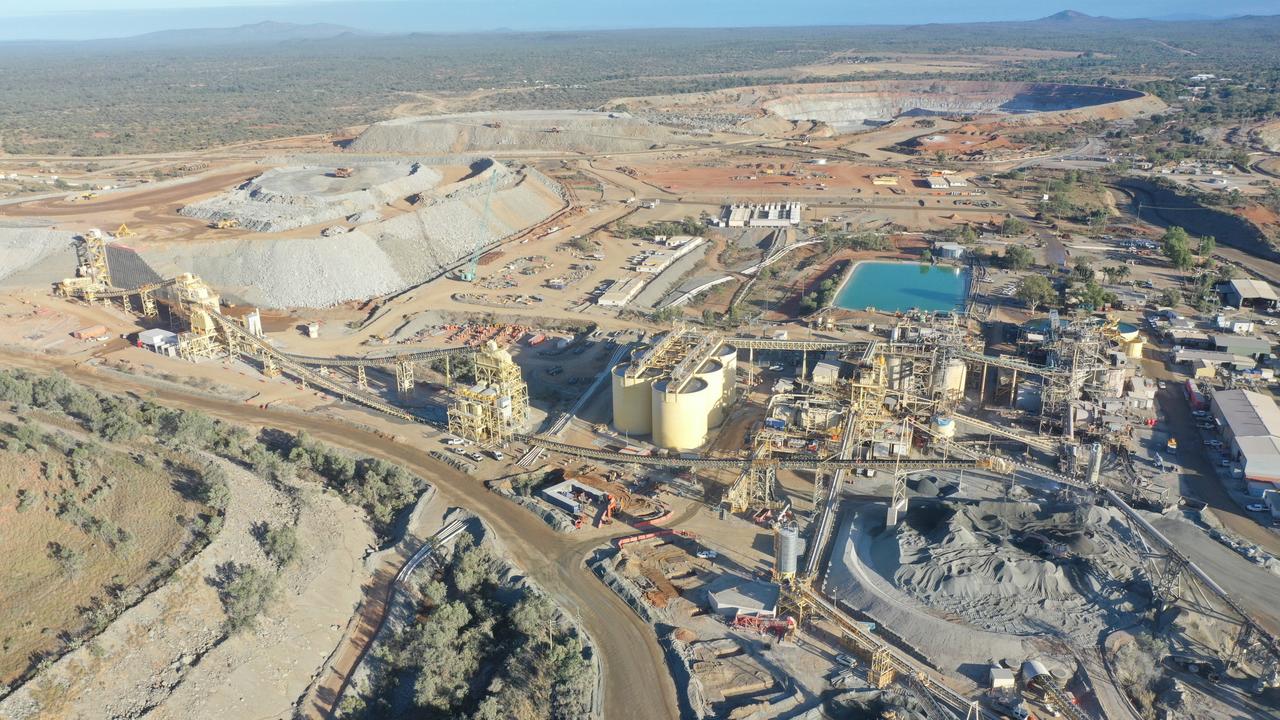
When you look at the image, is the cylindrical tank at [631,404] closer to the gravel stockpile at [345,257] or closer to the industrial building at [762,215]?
the gravel stockpile at [345,257]

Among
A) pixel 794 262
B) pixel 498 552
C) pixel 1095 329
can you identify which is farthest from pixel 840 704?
pixel 794 262

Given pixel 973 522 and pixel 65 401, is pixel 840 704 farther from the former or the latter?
pixel 65 401

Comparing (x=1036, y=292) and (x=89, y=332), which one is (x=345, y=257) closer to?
(x=89, y=332)

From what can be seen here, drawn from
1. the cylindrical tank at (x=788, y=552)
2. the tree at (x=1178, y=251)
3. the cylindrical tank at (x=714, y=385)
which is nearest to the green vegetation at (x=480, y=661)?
the cylindrical tank at (x=788, y=552)

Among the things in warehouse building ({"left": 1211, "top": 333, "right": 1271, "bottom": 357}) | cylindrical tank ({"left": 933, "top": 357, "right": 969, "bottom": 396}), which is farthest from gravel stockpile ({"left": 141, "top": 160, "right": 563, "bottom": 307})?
warehouse building ({"left": 1211, "top": 333, "right": 1271, "bottom": 357})

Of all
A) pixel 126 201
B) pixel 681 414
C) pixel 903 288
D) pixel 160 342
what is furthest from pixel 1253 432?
pixel 126 201
